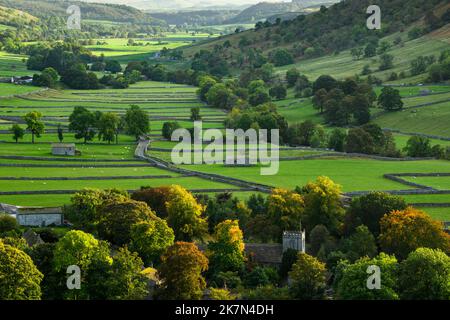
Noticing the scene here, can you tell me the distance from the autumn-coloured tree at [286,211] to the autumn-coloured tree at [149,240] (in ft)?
28.1

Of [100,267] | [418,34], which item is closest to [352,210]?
[100,267]

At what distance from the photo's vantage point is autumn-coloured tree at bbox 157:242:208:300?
45250 millimetres

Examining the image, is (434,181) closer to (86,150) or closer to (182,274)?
(182,274)

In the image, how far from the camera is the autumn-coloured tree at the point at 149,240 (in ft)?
172

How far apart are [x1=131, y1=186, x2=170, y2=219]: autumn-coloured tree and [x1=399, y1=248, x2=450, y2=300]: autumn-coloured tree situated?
20.8 meters

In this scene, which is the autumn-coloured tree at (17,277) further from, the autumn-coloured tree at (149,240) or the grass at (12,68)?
the grass at (12,68)

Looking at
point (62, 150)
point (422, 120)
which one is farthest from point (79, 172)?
point (422, 120)

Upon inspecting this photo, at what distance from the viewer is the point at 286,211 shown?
59.7m

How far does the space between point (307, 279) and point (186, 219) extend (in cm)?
1460

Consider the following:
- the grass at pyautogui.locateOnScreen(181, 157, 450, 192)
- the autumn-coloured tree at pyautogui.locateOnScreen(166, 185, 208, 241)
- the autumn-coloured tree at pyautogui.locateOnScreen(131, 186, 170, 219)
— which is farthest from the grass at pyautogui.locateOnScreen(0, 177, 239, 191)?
the autumn-coloured tree at pyautogui.locateOnScreen(166, 185, 208, 241)

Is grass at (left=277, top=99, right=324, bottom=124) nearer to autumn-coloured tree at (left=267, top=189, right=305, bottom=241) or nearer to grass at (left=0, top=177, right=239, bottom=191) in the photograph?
grass at (left=0, top=177, right=239, bottom=191)
